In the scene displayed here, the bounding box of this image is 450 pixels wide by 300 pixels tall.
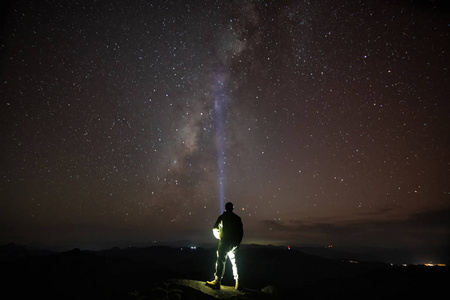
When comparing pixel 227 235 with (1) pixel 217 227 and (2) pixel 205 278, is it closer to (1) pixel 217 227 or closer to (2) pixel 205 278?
(1) pixel 217 227

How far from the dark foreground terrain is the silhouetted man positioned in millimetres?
673

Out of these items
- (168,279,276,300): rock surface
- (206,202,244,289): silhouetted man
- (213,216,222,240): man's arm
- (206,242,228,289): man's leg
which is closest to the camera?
(168,279,276,300): rock surface

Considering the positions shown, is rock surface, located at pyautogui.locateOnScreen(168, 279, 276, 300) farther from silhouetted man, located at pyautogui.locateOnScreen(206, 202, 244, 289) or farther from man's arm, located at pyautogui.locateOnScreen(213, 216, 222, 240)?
man's arm, located at pyautogui.locateOnScreen(213, 216, 222, 240)

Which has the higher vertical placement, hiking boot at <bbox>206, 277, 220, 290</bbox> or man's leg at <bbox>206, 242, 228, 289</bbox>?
man's leg at <bbox>206, 242, 228, 289</bbox>

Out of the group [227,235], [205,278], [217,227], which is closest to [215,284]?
[227,235]

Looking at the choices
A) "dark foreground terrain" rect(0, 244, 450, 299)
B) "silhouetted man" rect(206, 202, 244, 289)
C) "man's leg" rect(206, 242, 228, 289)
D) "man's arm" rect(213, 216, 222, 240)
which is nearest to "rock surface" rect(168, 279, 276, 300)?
"dark foreground terrain" rect(0, 244, 450, 299)

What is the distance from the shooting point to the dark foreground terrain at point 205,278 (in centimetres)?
605

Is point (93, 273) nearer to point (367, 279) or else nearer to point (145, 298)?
point (367, 279)

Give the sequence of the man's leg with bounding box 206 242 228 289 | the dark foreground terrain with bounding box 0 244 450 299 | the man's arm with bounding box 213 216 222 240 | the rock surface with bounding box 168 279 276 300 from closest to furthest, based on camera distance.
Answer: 1. the rock surface with bounding box 168 279 276 300
2. the dark foreground terrain with bounding box 0 244 450 299
3. the man's leg with bounding box 206 242 228 289
4. the man's arm with bounding box 213 216 222 240

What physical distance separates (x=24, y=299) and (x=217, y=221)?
23235 millimetres

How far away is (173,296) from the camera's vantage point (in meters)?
5.14

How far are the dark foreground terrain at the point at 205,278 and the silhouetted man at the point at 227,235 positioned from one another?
673mm

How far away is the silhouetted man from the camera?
644 centimetres

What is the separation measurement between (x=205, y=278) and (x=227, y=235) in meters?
21.0
